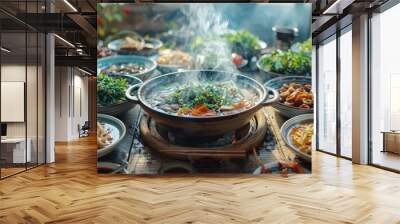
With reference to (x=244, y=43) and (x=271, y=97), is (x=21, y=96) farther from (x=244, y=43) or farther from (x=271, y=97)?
(x=271, y=97)

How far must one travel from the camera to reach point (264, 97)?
6367mm

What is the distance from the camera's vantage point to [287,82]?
21.1 feet

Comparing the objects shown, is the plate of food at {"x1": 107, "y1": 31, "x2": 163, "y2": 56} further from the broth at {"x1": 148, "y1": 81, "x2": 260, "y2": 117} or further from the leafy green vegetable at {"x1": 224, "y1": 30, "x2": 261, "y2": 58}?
the leafy green vegetable at {"x1": 224, "y1": 30, "x2": 261, "y2": 58}

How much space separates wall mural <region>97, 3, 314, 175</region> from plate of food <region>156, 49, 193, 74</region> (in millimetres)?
17

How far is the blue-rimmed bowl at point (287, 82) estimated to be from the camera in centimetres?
637

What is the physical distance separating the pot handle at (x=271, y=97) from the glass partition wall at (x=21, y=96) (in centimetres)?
421

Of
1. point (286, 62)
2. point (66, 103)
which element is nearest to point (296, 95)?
point (286, 62)

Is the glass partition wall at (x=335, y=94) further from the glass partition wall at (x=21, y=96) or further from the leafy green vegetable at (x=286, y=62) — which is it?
the glass partition wall at (x=21, y=96)

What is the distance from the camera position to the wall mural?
20.7ft

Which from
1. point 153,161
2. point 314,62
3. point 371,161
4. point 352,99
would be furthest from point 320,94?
A: point 153,161

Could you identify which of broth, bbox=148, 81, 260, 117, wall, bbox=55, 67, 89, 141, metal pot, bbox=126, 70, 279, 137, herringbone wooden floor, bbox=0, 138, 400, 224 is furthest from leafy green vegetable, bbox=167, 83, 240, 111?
wall, bbox=55, 67, 89, 141

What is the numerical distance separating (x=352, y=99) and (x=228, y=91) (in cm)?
315

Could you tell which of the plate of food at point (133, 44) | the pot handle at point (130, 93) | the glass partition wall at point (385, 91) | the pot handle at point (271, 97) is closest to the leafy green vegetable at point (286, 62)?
the pot handle at point (271, 97)

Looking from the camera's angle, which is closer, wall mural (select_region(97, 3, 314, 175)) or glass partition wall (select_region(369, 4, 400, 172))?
wall mural (select_region(97, 3, 314, 175))
